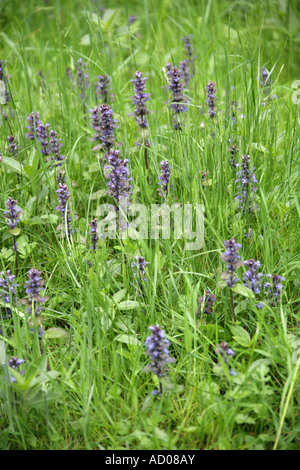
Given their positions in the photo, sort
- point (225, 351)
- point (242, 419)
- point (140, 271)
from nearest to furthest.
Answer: point (242, 419) → point (225, 351) → point (140, 271)

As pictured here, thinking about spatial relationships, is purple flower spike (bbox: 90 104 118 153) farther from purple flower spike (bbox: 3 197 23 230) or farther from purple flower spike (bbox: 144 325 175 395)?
purple flower spike (bbox: 144 325 175 395)

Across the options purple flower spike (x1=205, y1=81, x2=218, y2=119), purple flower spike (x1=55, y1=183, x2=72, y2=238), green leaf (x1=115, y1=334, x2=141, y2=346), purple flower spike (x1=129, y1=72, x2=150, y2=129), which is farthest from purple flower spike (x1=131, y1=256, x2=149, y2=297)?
purple flower spike (x1=205, y1=81, x2=218, y2=119)

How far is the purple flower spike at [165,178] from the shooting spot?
2.68 meters

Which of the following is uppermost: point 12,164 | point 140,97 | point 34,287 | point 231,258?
point 140,97

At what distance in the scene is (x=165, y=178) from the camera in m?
2.70

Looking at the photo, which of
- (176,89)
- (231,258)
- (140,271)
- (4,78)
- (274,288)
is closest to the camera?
(231,258)

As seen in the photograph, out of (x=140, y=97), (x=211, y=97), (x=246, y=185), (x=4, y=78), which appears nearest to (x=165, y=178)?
(x=246, y=185)

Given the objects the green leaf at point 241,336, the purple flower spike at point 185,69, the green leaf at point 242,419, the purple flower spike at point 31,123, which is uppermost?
the purple flower spike at point 185,69

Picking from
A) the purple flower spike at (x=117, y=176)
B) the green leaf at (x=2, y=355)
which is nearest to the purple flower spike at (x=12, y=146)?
the purple flower spike at (x=117, y=176)

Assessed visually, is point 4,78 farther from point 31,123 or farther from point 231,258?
point 231,258

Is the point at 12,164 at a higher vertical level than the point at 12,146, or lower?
lower

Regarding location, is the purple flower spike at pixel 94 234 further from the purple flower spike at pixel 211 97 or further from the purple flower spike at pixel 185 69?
the purple flower spike at pixel 185 69

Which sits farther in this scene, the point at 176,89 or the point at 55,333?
the point at 176,89

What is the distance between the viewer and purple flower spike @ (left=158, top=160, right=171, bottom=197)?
8.78ft
